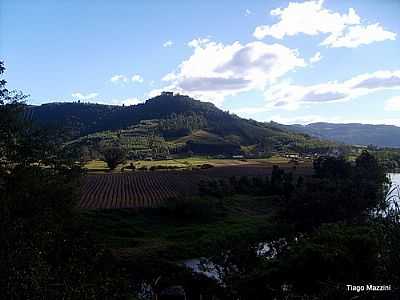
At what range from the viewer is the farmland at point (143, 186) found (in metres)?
50.8

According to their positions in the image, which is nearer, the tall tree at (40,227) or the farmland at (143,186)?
the tall tree at (40,227)

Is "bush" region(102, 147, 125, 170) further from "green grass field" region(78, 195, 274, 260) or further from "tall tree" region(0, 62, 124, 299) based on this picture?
"tall tree" region(0, 62, 124, 299)

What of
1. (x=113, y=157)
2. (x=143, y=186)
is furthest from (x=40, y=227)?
(x=113, y=157)

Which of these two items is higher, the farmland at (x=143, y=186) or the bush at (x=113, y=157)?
the bush at (x=113, y=157)

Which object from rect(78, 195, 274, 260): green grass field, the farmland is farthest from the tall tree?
the farmland

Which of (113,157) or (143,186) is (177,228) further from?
(113,157)

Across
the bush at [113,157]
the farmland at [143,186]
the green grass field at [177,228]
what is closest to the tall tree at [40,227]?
the green grass field at [177,228]

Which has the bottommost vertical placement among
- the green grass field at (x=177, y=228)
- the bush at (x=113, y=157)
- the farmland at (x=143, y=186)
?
the green grass field at (x=177, y=228)

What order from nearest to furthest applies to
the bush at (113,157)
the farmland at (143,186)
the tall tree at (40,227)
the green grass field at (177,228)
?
the tall tree at (40,227) → the green grass field at (177,228) → the farmland at (143,186) → the bush at (113,157)

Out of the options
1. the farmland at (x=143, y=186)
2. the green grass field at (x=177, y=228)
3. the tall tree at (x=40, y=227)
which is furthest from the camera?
the farmland at (x=143, y=186)

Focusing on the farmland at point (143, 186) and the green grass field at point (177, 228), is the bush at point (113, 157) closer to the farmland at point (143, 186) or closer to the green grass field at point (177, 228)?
the farmland at point (143, 186)

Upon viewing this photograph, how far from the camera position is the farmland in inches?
1998

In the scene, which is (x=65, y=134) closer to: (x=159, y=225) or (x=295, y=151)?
(x=159, y=225)

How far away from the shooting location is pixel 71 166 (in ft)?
77.8
